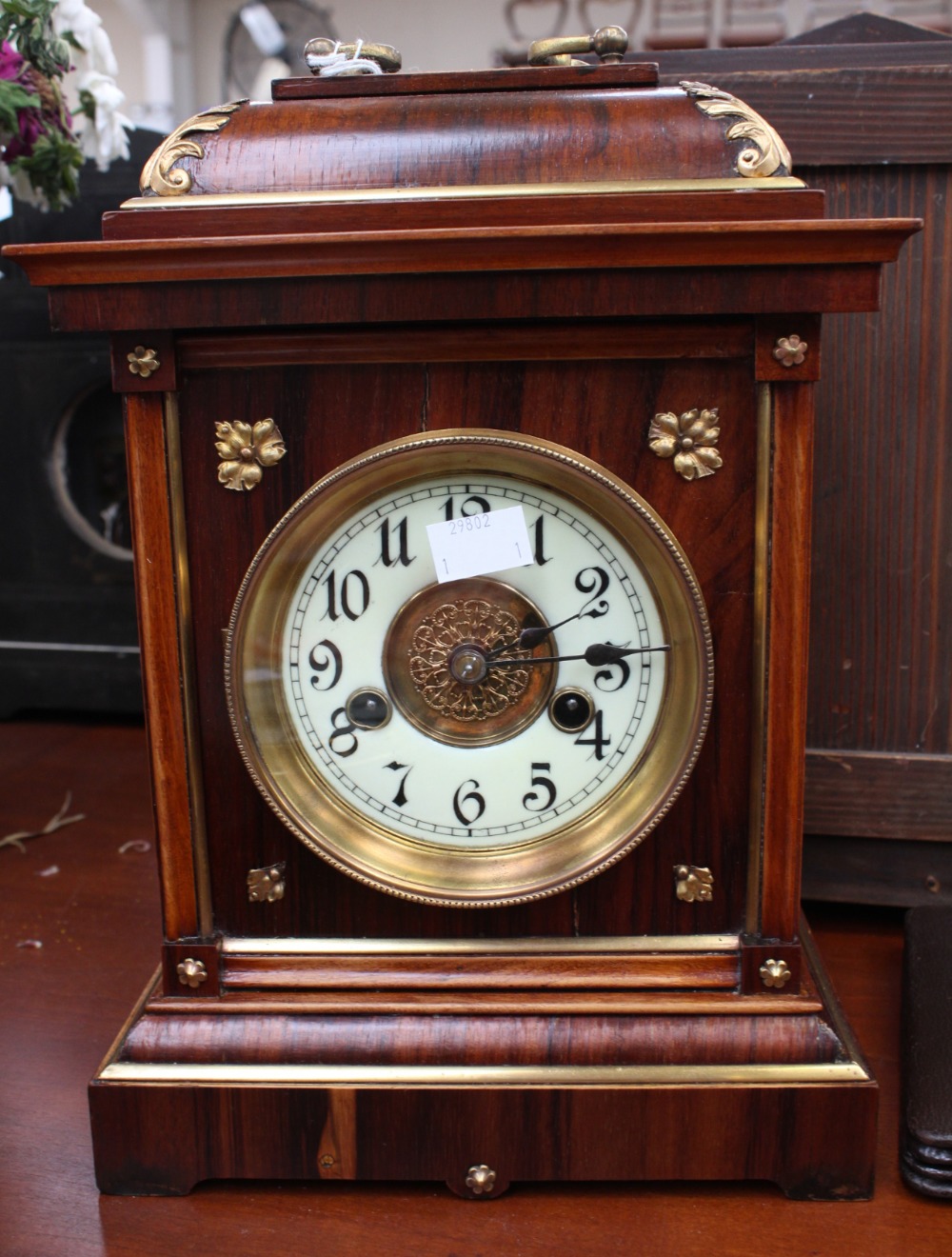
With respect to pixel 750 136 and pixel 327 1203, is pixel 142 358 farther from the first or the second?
pixel 327 1203

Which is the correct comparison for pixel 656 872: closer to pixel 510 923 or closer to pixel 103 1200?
pixel 510 923

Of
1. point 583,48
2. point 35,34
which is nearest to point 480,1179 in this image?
point 583,48

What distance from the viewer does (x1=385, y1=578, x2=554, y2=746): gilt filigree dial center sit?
83 cm

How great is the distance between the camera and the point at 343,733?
2.80 ft

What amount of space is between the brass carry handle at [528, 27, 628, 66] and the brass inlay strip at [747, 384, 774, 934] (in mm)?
269

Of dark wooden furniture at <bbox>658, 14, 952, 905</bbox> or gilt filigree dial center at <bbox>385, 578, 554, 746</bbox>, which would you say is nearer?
gilt filigree dial center at <bbox>385, 578, 554, 746</bbox>

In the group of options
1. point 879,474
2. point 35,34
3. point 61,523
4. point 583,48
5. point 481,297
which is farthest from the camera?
point 61,523

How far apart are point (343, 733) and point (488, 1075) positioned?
24 centimetres

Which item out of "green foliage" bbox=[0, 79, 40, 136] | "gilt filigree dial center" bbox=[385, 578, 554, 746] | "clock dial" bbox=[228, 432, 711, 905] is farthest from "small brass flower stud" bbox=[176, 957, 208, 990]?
"green foliage" bbox=[0, 79, 40, 136]

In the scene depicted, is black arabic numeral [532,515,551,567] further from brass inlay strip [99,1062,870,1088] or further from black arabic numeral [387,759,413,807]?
brass inlay strip [99,1062,870,1088]

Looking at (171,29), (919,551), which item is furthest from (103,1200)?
(171,29)

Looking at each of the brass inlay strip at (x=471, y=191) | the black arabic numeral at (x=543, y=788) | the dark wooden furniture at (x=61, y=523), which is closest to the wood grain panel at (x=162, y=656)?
the brass inlay strip at (x=471, y=191)

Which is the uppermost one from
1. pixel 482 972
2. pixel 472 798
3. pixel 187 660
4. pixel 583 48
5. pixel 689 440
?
pixel 583 48

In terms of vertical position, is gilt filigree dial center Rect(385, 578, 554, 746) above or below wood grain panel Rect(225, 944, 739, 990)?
above
